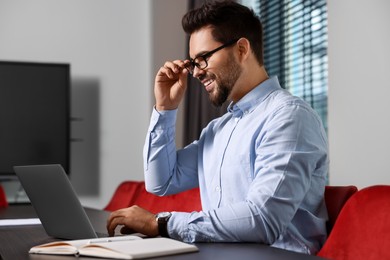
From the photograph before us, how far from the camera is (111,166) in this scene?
4773 mm

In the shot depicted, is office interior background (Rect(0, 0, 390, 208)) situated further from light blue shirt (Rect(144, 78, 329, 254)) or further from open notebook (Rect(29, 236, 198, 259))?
open notebook (Rect(29, 236, 198, 259))

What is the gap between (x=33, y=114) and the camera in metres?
4.36

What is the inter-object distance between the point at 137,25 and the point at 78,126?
94 centimetres

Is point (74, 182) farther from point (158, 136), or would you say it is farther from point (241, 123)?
point (241, 123)

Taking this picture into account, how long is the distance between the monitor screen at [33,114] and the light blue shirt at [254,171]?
2.33 metres

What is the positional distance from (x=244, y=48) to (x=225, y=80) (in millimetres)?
132

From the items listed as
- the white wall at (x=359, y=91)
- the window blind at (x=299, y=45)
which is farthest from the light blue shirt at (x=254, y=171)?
the window blind at (x=299, y=45)

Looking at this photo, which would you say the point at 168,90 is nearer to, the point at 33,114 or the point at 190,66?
the point at 190,66

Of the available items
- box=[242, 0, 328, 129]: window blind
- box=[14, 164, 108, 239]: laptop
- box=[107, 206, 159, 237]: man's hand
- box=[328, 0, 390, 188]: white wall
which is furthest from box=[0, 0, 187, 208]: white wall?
box=[107, 206, 159, 237]: man's hand

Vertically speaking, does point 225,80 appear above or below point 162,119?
above

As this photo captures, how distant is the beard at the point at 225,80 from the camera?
1.96m

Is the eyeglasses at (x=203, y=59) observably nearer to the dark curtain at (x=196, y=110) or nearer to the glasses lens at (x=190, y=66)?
the glasses lens at (x=190, y=66)

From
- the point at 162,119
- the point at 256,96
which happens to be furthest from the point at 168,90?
the point at 256,96

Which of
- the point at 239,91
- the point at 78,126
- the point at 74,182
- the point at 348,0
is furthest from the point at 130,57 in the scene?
the point at 239,91
